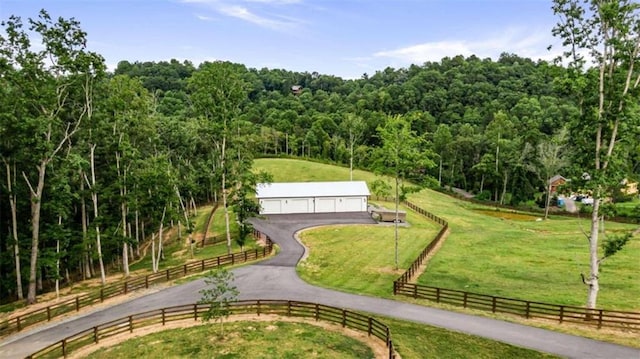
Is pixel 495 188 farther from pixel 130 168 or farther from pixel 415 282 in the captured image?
pixel 130 168

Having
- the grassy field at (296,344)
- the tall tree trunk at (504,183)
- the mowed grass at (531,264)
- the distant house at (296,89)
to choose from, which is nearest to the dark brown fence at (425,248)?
the mowed grass at (531,264)

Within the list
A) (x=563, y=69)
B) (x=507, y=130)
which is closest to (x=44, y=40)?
(x=563, y=69)

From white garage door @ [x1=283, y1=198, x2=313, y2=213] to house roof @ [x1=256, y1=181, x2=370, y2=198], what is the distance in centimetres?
59

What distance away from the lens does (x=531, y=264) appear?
30.9m

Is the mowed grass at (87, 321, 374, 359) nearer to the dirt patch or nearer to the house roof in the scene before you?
the dirt patch

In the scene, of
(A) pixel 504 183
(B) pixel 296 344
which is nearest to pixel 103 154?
(B) pixel 296 344

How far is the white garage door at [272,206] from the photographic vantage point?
51281 millimetres

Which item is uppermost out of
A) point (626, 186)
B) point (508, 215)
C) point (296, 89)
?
point (296, 89)

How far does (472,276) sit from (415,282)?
4.21 meters

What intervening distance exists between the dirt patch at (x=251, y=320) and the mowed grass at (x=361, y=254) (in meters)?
5.09

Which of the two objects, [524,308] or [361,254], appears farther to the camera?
[361,254]

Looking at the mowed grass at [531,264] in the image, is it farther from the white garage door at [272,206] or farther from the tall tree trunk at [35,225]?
the tall tree trunk at [35,225]

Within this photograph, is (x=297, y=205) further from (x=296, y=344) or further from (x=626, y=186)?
(x=626, y=186)

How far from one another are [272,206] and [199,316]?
2892 centimetres
